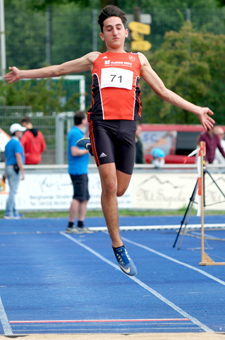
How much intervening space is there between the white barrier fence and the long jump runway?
3778 millimetres

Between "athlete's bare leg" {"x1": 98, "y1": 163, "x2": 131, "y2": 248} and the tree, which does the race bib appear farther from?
the tree

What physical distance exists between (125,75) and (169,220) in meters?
9.15

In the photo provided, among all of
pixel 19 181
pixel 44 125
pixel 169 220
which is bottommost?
pixel 169 220

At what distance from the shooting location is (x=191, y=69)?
2739 cm

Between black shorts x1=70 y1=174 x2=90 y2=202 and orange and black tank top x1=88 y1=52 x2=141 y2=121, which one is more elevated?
orange and black tank top x1=88 y1=52 x2=141 y2=121

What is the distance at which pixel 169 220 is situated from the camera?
45.7 feet

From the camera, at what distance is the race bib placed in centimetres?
A: 504

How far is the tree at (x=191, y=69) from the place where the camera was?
27219 mm

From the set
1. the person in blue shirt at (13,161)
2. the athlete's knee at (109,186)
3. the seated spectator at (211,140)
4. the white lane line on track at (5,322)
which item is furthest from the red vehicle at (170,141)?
the white lane line on track at (5,322)

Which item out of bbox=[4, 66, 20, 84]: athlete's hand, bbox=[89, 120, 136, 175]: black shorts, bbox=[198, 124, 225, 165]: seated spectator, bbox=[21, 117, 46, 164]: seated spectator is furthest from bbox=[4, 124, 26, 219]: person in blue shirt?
bbox=[89, 120, 136, 175]: black shorts

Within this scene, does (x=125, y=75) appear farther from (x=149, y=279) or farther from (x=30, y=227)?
(x=30, y=227)

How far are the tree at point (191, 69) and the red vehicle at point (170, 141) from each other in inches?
299

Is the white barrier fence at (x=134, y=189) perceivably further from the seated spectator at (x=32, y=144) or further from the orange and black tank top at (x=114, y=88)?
the orange and black tank top at (x=114, y=88)

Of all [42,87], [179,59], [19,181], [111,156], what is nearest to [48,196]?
[19,181]
